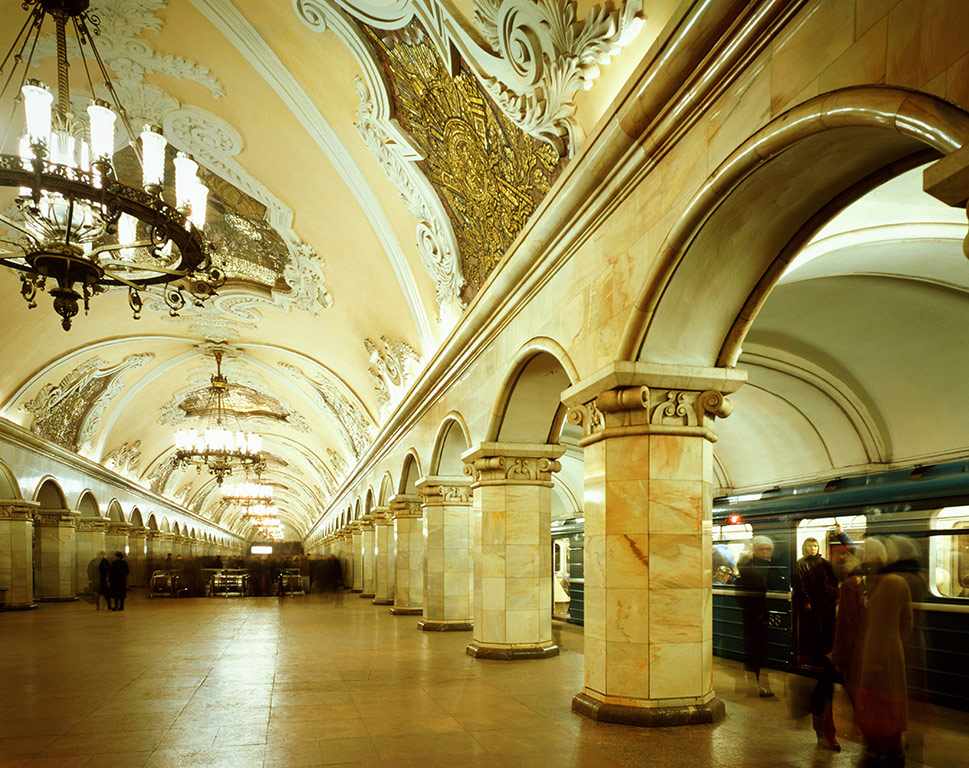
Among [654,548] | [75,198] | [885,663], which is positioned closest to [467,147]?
[75,198]

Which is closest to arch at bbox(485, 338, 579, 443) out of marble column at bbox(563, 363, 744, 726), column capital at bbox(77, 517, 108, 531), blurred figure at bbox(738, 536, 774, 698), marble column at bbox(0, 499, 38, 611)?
marble column at bbox(563, 363, 744, 726)

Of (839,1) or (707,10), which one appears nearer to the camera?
(839,1)

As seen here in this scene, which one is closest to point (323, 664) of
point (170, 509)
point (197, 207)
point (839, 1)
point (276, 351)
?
point (197, 207)

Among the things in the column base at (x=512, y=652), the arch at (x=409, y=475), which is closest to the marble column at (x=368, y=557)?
the arch at (x=409, y=475)

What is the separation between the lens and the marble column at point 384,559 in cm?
1812

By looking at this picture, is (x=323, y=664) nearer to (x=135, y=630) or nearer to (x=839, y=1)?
(x=135, y=630)

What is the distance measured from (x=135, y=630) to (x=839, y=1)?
13.2 metres

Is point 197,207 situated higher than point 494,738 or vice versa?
point 197,207

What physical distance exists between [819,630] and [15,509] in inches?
728

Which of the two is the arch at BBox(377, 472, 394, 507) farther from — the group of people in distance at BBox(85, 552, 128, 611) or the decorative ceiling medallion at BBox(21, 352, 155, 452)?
the decorative ceiling medallion at BBox(21, 352, 155, 452)

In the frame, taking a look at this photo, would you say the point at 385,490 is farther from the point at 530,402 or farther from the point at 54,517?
the point at 530,402

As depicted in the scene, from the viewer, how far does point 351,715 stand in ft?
19.1

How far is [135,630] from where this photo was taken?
1265 centimetres

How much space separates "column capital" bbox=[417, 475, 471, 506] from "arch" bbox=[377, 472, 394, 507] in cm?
503
